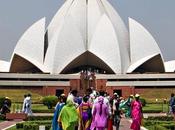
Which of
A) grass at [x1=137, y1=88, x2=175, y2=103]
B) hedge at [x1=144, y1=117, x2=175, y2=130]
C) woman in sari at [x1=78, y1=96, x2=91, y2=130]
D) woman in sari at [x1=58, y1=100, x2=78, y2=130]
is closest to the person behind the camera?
woman in sari at [x1=58, y1=100, x2=78, y2=130]

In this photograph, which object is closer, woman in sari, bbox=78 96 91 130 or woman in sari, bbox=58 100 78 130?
woman in sari, bbox=58 100 78 130

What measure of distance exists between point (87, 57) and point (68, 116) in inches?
1498

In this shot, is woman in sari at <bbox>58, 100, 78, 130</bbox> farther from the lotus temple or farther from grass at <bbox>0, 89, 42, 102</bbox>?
the lotus temple

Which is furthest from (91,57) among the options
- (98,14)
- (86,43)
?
(98,14)

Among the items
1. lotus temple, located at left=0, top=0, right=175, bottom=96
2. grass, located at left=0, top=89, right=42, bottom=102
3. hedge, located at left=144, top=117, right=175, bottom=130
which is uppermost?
lotus temple, located at left=0, top=0, right=175, bottom=96

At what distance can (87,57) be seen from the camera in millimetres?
45688

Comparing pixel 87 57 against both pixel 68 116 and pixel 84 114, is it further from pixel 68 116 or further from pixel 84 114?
pixel 68 116

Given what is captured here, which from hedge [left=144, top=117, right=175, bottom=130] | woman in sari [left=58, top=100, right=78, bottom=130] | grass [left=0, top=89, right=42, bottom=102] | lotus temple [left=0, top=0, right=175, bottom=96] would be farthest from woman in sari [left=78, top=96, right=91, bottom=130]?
lotus temple [left=0, top=0, right=175, bottom=96]

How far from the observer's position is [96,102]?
8.48 m

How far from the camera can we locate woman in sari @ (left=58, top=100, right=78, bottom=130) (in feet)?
25.1

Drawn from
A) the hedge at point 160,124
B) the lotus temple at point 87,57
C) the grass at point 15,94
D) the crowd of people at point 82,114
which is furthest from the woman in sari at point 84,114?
the lotus temple at point 87,57

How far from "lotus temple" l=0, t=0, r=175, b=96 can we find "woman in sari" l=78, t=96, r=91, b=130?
3166cm

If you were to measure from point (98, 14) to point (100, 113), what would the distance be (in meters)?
38.7

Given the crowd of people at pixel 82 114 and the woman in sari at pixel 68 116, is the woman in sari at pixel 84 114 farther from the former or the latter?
the woman in sari at pixel 68 116
